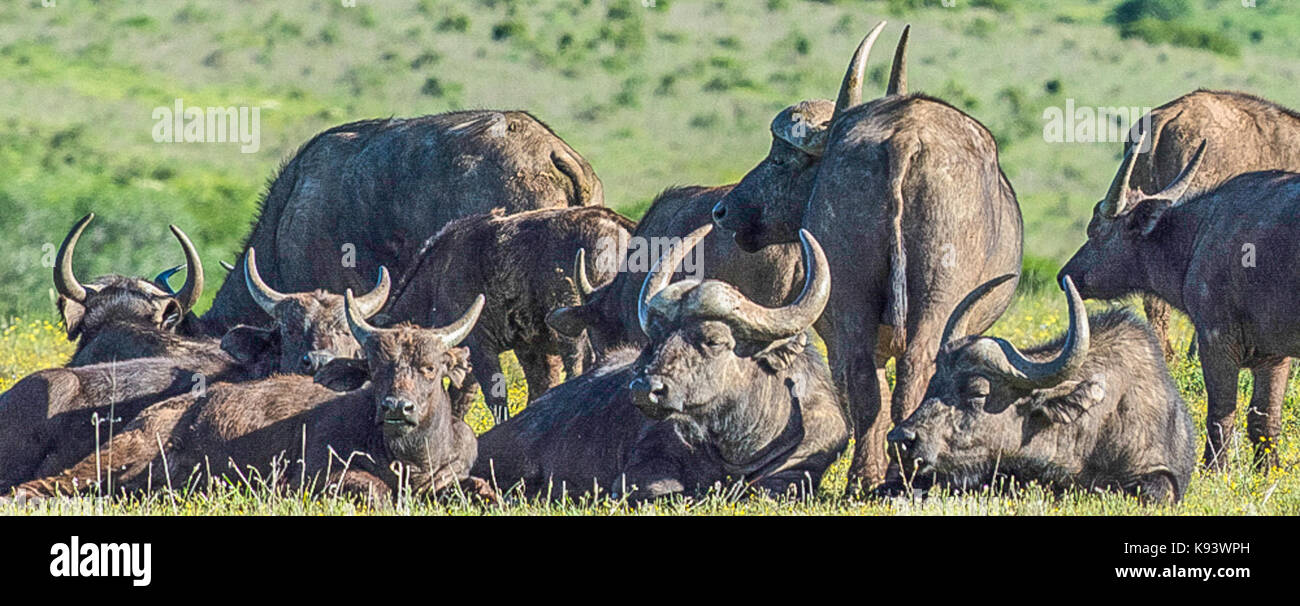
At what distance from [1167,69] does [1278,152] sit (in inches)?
1064

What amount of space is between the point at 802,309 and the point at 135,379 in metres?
3.85

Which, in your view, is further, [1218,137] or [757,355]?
[1218,137]

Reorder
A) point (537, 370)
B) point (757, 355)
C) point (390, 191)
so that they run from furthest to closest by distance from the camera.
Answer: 1. point (390, 191)
2. point (537, 370)
3. point (757, 355)

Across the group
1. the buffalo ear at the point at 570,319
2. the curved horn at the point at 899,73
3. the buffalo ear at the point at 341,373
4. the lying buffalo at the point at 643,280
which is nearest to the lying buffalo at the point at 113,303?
the buffalo ear at the point at 570,319

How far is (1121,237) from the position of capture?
1278cm

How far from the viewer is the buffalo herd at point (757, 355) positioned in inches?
393

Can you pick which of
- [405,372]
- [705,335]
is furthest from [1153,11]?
[405,372]

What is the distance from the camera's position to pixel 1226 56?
41.7 meters

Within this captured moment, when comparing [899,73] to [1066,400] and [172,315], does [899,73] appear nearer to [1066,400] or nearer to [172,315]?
[1066,400]

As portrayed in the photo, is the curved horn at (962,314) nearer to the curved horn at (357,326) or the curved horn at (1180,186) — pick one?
the curved horn at (1180,186)

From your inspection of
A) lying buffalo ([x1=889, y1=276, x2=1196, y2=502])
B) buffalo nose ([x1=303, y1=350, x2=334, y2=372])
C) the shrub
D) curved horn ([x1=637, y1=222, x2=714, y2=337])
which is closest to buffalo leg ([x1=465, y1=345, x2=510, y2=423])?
buffalo nose ([x1=303, y1=350, x2=334, y2=372])

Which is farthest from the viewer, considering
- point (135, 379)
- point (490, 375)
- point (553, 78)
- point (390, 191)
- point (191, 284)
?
point (553, 78)

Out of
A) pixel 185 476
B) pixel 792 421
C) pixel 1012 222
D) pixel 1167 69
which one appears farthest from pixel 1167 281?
pixel 1167 69

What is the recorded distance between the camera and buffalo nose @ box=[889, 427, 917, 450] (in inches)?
385
